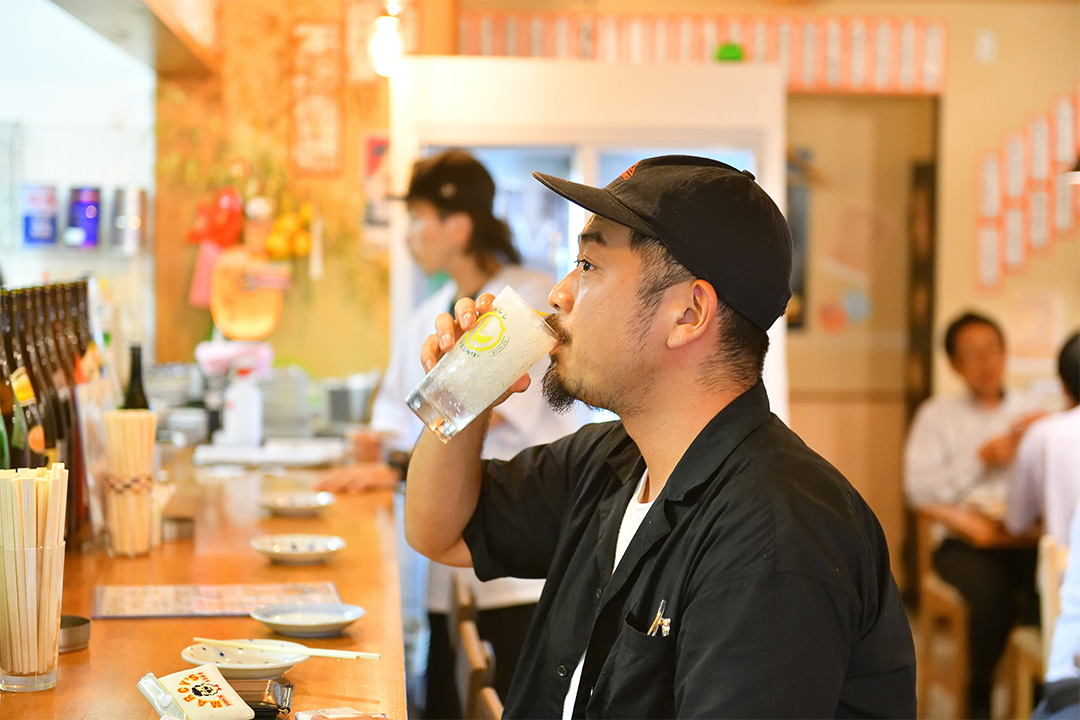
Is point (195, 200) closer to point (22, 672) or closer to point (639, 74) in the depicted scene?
point (639, 74)

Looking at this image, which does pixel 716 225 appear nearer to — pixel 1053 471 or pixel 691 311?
pixel 691 311

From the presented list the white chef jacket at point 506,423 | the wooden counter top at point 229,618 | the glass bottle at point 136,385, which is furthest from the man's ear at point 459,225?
the glass bottle at point 136,385

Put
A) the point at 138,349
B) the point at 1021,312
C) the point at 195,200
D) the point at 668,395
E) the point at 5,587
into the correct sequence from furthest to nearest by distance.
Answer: the point at 1021,312 → the point at 195,200 → the point at 138,349 → the point at 668,395 → the point at 5,587

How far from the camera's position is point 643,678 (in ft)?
3.96

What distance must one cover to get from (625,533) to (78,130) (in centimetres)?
311

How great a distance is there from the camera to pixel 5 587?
124 centimetres

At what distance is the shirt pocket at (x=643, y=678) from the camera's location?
1.20 m

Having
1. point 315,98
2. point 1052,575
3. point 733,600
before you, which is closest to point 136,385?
point 733,600

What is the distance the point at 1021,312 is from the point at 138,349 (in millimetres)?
4436

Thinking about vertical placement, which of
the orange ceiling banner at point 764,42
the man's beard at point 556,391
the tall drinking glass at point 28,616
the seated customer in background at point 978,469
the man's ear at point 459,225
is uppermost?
the orange ceiling banner at point 764,42

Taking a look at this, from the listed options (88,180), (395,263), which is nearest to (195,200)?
(88,180)

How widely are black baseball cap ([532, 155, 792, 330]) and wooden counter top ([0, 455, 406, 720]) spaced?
2.05ft

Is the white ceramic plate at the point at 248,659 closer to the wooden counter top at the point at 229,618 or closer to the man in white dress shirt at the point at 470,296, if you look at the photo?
the wooden counter top at the point at 229,618

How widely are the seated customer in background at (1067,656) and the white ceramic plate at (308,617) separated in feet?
4.04
